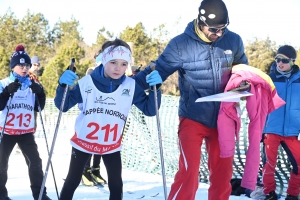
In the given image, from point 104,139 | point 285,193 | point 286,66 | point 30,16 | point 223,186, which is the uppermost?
point 30,16

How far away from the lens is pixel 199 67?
146 inches

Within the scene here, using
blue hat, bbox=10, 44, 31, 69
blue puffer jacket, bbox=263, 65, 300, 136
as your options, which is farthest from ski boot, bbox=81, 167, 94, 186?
blue puffer jacket, bbox=263, 65, 300, 136

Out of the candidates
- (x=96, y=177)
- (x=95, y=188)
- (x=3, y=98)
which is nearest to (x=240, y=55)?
(x=3, y=98)

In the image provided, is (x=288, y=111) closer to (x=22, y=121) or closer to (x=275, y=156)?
(x=275, y=156)

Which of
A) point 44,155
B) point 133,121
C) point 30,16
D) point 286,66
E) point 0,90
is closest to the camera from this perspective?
point 0,90

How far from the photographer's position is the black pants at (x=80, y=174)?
146 inches

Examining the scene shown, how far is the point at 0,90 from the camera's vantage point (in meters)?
5.04

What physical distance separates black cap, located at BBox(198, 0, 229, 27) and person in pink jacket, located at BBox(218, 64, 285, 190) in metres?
0.46

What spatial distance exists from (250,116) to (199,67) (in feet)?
1.95

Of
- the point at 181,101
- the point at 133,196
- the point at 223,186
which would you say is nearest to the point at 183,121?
the point at 181,101

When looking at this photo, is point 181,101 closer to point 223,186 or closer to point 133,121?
point 223,186

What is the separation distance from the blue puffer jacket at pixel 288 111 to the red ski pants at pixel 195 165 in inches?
77.7

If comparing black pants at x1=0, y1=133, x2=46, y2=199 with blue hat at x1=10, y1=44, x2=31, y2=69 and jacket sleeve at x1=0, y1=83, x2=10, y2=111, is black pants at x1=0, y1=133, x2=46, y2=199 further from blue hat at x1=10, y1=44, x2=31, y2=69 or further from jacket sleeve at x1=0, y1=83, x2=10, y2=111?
blue hat at x1=10, y1=44, x2=31, y2=69

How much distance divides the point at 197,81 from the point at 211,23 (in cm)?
48
